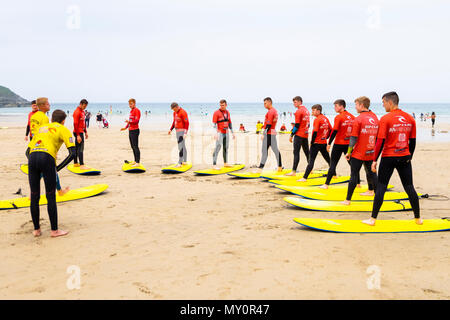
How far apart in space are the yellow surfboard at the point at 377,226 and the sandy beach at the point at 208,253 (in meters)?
0.13

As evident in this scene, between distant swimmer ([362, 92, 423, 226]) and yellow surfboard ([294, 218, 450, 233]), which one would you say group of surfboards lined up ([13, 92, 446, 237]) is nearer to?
distant swimmer ([362, 92, 423, 226])

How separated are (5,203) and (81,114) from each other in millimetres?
4000

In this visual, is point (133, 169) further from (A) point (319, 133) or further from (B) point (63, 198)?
(A) point (319, 133)

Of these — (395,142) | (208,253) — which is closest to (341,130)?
(395,142)

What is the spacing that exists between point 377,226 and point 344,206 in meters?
1.25

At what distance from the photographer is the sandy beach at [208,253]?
11.8ft

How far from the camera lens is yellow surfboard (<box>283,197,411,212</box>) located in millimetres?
6656

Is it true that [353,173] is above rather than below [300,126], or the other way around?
below

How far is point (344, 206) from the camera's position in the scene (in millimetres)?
6672

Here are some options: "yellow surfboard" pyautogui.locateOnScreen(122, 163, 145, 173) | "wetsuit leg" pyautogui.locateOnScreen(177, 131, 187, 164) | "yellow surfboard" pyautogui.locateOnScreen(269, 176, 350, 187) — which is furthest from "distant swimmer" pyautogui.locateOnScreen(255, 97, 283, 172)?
"yellow surfboard" pyautogui.locateOnScreen(122, 163, 145, 173)

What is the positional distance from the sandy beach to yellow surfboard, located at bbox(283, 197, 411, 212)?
165mm

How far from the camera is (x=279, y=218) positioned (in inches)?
247

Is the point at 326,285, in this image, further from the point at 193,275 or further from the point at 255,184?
the point at 255,184
